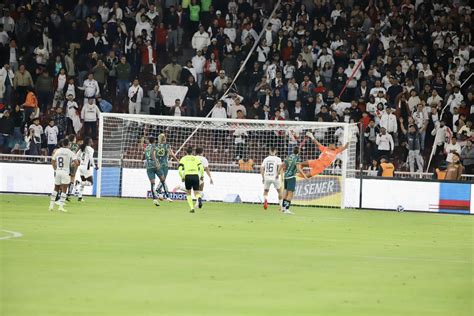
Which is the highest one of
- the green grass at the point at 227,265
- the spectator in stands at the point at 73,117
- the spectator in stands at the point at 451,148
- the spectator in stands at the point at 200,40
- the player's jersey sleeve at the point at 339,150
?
the spectator in stands at the point at 200,40

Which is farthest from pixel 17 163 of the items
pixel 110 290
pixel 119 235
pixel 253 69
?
pixel 110 290

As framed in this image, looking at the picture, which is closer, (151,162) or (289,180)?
(289,180)

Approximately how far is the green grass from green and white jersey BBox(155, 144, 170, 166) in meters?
5.80

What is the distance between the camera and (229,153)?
40.9 metres

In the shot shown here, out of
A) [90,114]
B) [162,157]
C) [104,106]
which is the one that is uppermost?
[104,106]

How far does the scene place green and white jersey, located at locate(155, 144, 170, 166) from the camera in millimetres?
37312

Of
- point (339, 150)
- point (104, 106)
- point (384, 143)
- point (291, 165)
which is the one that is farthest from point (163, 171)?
point (384, 143)

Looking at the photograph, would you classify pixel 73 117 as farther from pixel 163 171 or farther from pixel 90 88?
pixel 163 171

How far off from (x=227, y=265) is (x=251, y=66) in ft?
84.1

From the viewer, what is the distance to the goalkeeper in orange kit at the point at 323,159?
38719 millimetres

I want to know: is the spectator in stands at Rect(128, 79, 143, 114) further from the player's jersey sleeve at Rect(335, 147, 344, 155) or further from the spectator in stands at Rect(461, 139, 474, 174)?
the spectator in stands at Rect(461, 139, 474, 174)

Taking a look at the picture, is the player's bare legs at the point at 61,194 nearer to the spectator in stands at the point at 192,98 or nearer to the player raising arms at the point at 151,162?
the player raising arms at the point at 151,162

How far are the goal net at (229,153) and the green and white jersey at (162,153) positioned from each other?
2.02m

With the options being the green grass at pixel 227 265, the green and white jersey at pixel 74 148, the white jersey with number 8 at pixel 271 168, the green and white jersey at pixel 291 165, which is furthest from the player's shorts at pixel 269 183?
the green and white jersey at pixel 74 148
